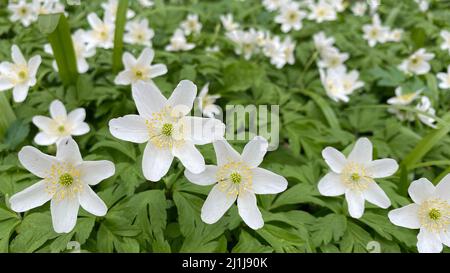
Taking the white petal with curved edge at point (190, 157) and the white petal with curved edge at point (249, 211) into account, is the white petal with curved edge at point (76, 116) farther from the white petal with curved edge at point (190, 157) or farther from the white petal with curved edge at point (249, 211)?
the white petal with curved edge at point (249, 211)

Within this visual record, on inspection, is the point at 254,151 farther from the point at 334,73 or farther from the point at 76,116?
the point at 334,73

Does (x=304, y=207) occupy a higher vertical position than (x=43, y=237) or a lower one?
lower

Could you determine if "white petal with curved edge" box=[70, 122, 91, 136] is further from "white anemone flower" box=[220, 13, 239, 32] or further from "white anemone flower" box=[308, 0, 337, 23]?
"white anemone flower" box=[308, 0, 337, 23]

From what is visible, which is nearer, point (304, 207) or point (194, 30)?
point (304, 207)

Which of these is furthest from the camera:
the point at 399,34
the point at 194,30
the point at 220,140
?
the point at 399,34

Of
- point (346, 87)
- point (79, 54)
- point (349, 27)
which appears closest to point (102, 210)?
point (79, 54)

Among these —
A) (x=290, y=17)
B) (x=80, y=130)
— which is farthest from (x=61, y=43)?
(x=290, y=17)
